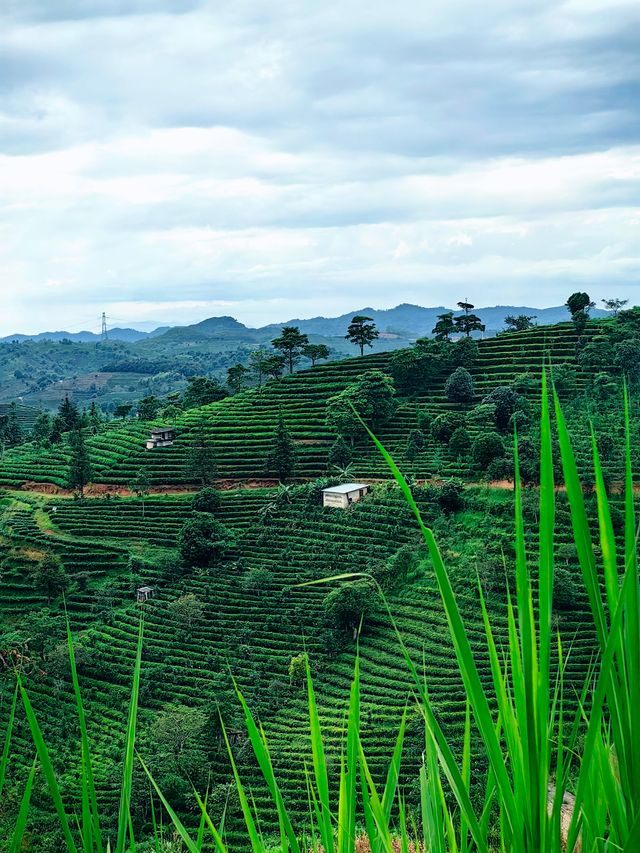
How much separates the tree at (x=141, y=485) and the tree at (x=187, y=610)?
913 centimetres

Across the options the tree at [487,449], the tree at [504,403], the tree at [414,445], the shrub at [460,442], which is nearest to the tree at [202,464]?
the tree at [414,445]

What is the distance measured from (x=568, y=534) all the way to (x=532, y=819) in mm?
27421

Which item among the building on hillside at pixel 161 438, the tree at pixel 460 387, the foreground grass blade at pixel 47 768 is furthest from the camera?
the building on hillside at pixel 161 438

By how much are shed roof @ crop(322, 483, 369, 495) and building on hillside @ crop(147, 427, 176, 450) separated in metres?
11.3

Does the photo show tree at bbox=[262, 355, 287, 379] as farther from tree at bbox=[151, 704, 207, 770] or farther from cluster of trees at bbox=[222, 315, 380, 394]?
tree at bbox=[151, 704, 207, 770]

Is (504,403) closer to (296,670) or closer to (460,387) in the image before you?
(460,387)

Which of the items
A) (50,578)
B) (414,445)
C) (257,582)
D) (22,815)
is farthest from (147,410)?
(22,815)

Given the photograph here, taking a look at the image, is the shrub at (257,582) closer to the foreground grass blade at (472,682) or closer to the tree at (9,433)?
the foreground grass blade at (472,682)

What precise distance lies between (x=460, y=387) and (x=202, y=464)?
43.5 feet

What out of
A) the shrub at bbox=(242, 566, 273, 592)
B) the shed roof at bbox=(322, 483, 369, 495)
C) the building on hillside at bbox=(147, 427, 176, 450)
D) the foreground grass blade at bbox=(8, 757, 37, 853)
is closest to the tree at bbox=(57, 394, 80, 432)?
the building on hillside at bbox=(147, 427, 176, 450)

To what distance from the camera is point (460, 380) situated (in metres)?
39.1

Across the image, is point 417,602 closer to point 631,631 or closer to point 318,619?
point 318,619

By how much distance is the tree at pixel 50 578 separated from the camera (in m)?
26.6

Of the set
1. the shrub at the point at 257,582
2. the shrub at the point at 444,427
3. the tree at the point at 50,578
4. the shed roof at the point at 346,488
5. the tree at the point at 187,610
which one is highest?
the shrub at the point at 444,427
